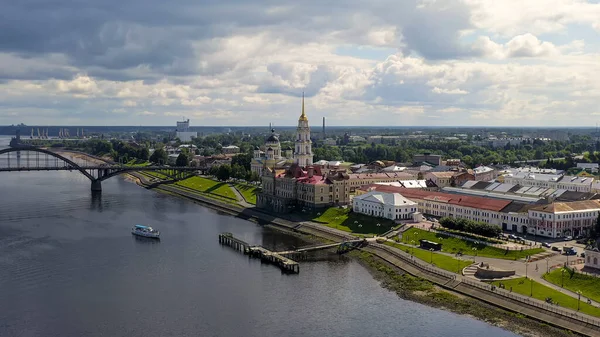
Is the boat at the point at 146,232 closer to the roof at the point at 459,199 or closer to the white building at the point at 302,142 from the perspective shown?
the roof at the point at 459,199

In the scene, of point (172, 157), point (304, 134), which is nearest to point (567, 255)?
point (304, 134)

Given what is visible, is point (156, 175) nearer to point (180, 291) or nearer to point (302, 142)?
point (302, 142)

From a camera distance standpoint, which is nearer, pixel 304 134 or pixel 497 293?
pixel 497 293

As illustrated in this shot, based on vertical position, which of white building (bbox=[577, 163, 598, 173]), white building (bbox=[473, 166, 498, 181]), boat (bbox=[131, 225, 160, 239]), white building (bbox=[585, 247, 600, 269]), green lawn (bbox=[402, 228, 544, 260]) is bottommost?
boat (bbox=[131, 225, 160, 239])

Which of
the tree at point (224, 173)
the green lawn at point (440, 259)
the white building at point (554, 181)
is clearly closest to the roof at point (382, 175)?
the white building at point (554, 181)

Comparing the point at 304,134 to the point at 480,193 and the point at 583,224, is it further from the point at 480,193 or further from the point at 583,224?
the point at 583,224

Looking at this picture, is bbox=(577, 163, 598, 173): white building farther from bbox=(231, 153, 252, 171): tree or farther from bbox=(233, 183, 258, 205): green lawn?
bbox=(233, 183, 258, 205): green lawn

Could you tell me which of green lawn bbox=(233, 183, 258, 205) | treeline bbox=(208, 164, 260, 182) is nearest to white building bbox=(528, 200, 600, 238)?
green lawn bbox=(233, 183, 258, 205)
